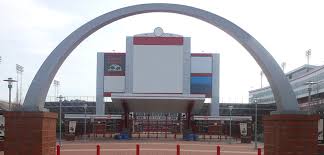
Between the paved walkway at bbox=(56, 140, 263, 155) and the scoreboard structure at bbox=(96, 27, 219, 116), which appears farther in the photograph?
the scoreboard structure at bbox=(96, 27, 219, 116)

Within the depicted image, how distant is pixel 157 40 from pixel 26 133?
4103 cm

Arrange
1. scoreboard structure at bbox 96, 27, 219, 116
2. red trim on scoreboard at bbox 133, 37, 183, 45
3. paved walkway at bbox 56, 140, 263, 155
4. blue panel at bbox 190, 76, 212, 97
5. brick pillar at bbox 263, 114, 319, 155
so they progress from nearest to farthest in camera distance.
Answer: brick pillar at bbox 263, 114, 319, 155
paved walkway at bbox 56, 140, 263, 155
red trim on scoreboard at bbox 133, 37, 183, 45
scoreboard structure at bbox 96, 27, 219, 116
blue panel at bbox 190, 76, 212, 97

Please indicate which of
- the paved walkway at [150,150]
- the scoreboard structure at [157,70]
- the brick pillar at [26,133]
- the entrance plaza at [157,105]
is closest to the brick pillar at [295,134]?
the entrance plaza at [157,105]

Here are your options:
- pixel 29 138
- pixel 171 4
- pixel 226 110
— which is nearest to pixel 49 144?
pixel 29 138

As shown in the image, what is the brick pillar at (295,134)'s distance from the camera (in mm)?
12547

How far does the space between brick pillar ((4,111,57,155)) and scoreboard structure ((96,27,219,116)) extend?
3574 centimetres

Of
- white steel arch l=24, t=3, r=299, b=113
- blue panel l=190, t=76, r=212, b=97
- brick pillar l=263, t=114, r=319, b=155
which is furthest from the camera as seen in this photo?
blue panel l=190, t=76, r=212, b=97

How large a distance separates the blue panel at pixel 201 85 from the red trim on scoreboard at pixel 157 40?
6694mm

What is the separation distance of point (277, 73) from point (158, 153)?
44.3 ft

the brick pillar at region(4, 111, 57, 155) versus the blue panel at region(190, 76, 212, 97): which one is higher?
the blue panel at region(190, 76, 212, 97)

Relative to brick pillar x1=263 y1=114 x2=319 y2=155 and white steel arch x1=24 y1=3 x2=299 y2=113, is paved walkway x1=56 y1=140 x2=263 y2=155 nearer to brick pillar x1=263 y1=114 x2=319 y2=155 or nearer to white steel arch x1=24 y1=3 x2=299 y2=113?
white steel arch x1=24 y1=3 x2=299 y2=113

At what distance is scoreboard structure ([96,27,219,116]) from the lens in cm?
5391

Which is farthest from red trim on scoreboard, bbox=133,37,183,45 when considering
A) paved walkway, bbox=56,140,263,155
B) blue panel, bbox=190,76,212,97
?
paved walkway, bbox=56,140,263,155

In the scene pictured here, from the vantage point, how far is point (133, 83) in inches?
2191
